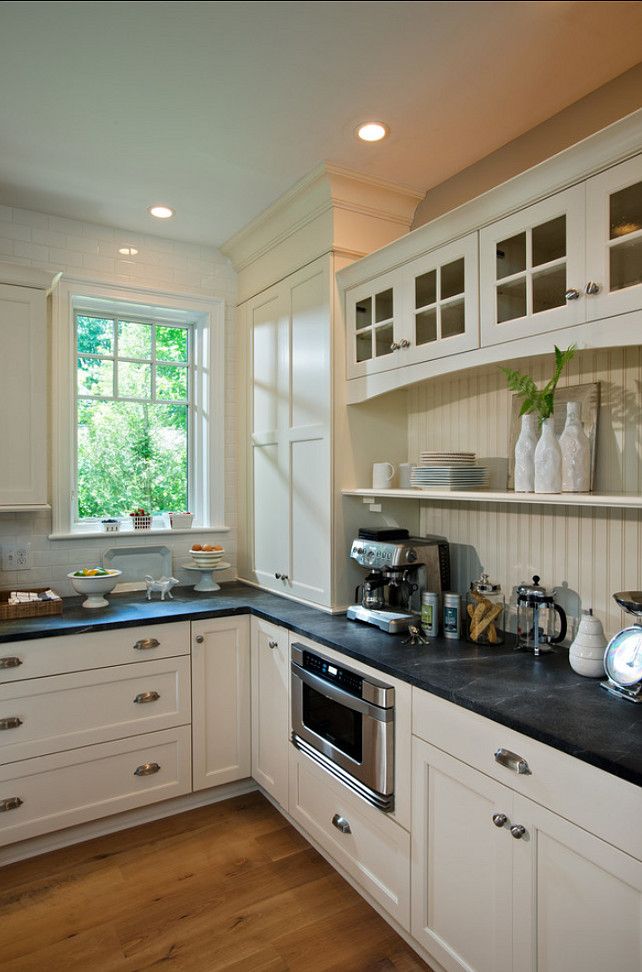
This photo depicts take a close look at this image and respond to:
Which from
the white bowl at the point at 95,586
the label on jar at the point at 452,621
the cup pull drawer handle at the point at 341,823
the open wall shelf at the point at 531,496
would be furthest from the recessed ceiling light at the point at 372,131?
the cup pull drawer handle at the point at 341,823

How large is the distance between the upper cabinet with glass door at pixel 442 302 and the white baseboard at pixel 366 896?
1974 millimetres

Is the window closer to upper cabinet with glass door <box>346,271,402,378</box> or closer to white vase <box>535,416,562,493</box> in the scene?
upper cabinet with glass door <box>346,271,402,378</box>

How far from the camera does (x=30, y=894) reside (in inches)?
90.7

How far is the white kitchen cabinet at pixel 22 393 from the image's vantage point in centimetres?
280

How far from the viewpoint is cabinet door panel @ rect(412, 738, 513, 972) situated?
63.1 inches

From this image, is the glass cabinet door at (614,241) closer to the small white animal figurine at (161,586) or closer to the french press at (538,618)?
the french press at (538,618)

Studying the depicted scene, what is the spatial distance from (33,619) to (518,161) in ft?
9.04

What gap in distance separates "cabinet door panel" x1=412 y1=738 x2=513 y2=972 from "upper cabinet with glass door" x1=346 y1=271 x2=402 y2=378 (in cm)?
151

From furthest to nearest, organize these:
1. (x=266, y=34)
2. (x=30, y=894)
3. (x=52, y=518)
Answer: (x=52, y=518) → (x=30, y=894) → (x=266, y=34)

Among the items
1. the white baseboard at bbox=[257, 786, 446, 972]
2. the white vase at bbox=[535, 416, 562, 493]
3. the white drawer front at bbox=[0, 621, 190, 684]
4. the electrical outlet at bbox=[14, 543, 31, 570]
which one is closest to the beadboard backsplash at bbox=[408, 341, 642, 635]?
the white vase at bbox=[535, 416, 562, 493]

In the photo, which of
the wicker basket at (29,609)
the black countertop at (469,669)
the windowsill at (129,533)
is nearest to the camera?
the black countertop at (469,669)

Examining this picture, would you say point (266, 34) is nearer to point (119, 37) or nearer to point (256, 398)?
point (119, 37)

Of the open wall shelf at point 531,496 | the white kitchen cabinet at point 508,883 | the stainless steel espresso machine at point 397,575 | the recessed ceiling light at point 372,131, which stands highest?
the recessed ceiling light at point 372,131

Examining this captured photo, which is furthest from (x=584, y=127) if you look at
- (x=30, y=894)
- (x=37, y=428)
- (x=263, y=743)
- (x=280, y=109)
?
(x=30, y=894)
